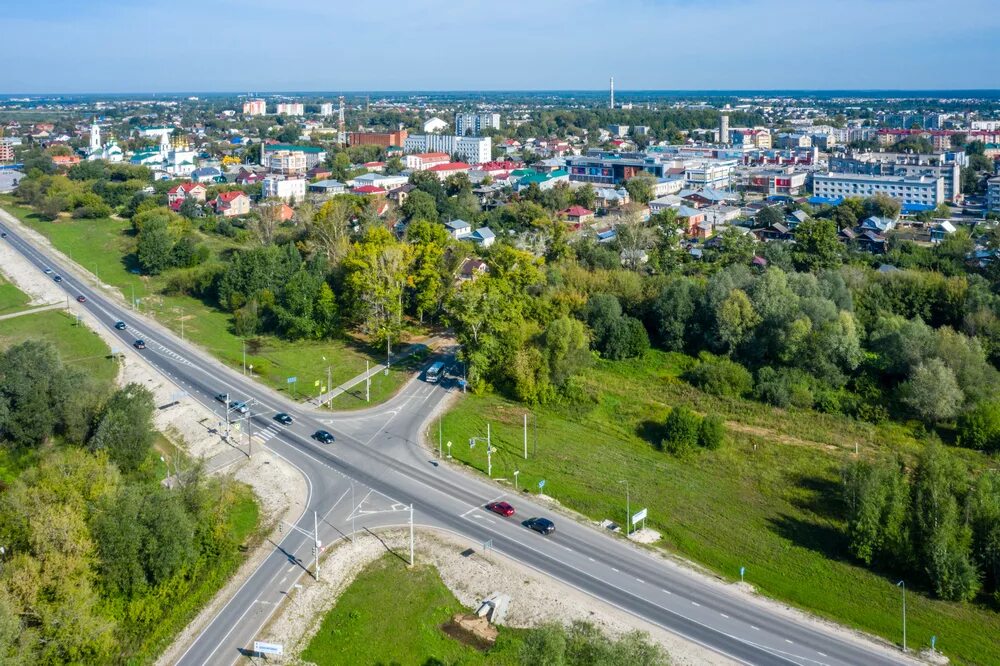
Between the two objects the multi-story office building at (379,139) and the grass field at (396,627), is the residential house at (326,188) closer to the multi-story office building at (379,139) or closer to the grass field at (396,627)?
the multi-story office building at (379,139)

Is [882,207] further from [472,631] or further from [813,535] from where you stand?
[472,631]

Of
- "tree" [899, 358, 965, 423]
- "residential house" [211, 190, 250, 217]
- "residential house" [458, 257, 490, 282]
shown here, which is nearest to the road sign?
"tree" [899, 358, 965, 423]

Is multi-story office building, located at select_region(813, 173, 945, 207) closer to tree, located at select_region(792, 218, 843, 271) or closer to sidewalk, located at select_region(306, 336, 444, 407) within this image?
tree, located at select_region(792, 218, 843, 271)

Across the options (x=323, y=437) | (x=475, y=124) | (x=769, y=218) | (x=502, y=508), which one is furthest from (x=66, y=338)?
(x=475, y=124)

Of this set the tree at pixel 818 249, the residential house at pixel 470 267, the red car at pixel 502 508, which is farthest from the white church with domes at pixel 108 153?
the red car at pixel 502 508

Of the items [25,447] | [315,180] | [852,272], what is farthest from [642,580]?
[315,180]

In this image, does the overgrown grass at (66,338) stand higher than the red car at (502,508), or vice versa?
the overgrown grass at (66,338)
